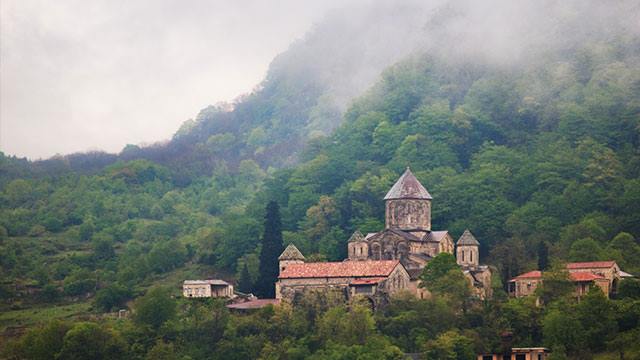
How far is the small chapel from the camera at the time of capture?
8719 centimetres

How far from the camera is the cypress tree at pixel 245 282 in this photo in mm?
96519

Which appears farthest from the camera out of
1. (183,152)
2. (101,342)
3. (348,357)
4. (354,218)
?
(183,152)

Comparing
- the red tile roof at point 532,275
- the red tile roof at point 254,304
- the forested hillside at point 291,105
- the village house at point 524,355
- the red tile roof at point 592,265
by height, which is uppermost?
the forested hillside at point 291,105

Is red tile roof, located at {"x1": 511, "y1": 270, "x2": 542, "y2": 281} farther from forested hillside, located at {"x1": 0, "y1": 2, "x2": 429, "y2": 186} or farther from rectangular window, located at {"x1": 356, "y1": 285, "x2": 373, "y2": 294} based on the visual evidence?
forested hillside, located at {"x1": 0, "y1": 2, "x2": 429, "y2": 186}

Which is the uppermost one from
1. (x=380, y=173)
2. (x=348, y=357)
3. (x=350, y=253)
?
(x=380, y=173)

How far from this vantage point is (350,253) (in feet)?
305

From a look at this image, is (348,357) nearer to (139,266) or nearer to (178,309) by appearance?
(178,309)

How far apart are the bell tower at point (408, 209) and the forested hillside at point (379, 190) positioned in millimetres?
5515

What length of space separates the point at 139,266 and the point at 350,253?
22715mm

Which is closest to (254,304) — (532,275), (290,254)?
(290,254)

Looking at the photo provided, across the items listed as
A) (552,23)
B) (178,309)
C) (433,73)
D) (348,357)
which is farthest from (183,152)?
(348,357)

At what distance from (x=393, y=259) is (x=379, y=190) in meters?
17.6

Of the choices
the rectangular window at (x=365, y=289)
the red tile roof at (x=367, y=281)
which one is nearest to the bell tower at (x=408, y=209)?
the red tile roof at (x=367, y=281)

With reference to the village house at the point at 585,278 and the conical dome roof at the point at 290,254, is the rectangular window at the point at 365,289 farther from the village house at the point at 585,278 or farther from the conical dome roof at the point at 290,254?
the village house at the point at 585,278
